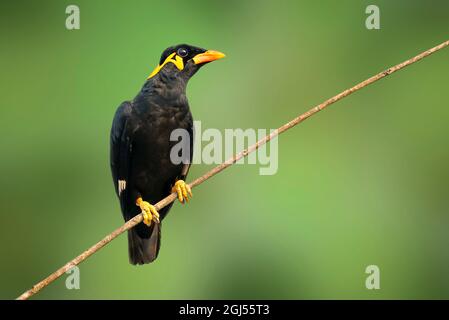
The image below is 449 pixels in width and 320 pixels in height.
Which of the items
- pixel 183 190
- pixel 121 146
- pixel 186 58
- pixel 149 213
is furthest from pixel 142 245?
pixel 186 58

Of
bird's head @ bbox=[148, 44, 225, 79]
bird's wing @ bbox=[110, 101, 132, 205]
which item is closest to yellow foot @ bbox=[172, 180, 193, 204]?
bird's wing @ bbox=[110, 101, 132, 205]

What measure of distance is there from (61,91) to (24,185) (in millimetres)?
1569

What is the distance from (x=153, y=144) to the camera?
4754 mm

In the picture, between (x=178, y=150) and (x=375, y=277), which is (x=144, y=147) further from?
(x=375, y=277)

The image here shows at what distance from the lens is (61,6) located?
427 inches

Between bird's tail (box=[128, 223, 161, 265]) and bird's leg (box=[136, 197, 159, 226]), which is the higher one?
bird's leg (box=[136, 197, 159, 226])

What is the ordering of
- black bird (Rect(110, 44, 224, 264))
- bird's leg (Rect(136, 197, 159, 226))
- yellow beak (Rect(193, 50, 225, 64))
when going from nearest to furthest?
bird's leg (Rect(136, 197, 159, 226)), black bird (Rect(110, 44, 224, 264)), yellow beak (Rect(193, 50, 225, 64))

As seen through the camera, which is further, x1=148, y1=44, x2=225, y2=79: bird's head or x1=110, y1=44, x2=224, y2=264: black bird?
x1=148, y1=44, x2=225, y2=79: bird's head

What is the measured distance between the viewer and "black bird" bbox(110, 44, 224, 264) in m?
4.74

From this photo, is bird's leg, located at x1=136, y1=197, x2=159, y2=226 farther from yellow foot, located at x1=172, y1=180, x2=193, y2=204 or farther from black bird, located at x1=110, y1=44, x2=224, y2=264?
yellow foot, located at x1=172, y1=180, x2=193, y2=204

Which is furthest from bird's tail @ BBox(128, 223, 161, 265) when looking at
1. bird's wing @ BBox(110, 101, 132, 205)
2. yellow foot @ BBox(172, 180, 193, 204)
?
yellow foot @ BBox(172, 180, 193, 204)

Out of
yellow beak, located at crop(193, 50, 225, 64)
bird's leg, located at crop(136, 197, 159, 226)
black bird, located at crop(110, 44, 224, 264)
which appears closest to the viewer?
bird's leg, located at crop(136, 197, 159, 226)

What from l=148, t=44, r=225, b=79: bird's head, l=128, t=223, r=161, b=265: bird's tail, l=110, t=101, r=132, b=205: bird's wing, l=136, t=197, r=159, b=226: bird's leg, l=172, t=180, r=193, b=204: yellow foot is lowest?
l=128, t=223, r=161, b=265: bird's tail

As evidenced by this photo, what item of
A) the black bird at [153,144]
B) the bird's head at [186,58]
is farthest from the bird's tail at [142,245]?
the bird's head at [186,58]
